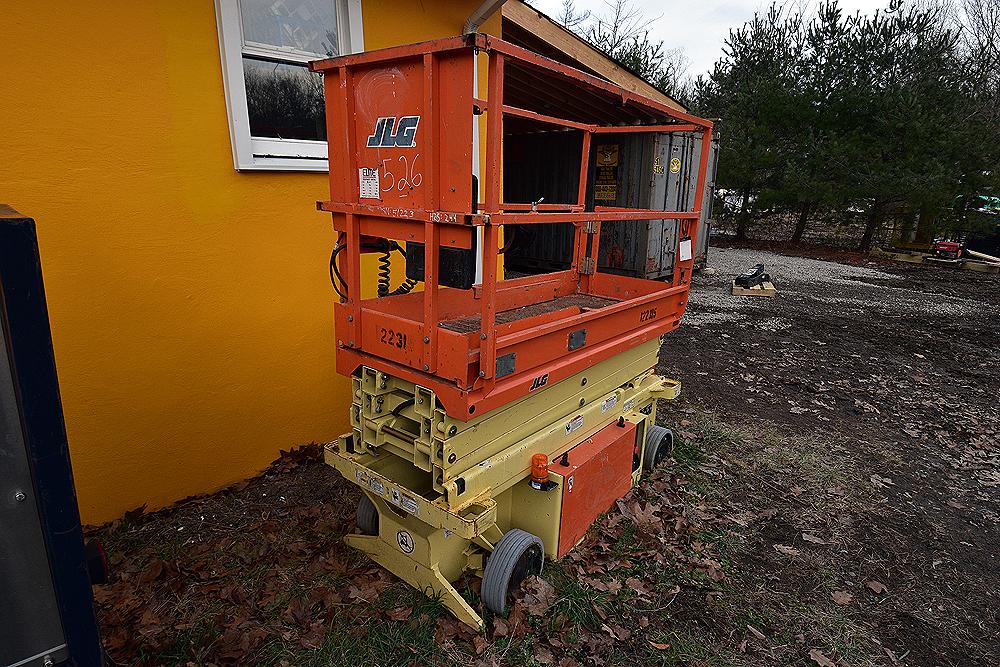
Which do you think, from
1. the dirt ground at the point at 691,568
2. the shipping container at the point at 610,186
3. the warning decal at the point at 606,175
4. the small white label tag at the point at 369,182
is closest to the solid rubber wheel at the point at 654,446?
the dirt ground at the point at 691,568

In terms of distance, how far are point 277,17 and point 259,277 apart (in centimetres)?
193

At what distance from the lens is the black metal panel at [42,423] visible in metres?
1.42

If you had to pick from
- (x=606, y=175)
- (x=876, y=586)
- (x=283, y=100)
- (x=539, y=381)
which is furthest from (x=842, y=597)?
(x=606, y=175)

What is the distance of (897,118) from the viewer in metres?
15.5

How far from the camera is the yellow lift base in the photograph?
3.08 metres

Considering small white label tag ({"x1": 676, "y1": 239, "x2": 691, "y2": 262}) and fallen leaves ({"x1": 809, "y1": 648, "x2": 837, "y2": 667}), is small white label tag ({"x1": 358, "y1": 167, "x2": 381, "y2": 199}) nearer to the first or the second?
small white label tag ({"x1": 676, "y1": 239, "x2": 691, "y2": 262})

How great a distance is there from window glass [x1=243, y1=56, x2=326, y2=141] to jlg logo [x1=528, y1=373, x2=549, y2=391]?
9.26ft

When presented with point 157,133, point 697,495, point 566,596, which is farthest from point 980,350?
point 157,133

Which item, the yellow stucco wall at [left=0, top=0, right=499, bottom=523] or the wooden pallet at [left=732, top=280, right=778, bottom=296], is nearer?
the yellow stucco wall at [left=0, top=0, right=499, bottom=523]

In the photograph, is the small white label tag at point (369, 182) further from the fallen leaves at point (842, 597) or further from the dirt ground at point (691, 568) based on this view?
the fallen leaves at point (842, 597)

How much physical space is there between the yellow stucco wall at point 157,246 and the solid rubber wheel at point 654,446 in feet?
9.89

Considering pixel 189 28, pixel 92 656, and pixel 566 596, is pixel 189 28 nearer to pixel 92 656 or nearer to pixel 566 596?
pixel 92 656

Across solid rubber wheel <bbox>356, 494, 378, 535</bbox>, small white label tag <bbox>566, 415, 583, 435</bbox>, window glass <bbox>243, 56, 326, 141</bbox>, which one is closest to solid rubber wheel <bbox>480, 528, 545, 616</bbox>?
small white label tag <bbox>566, 415, 583, 435</bbox>

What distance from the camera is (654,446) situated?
5.09m
